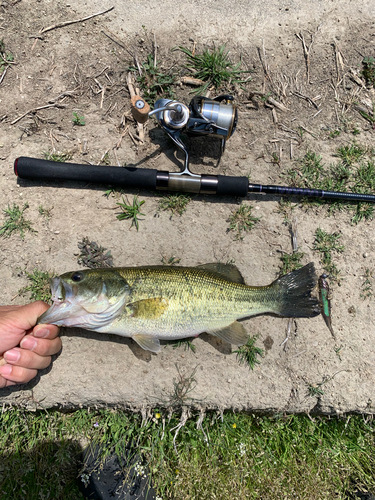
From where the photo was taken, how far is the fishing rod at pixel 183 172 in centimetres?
329

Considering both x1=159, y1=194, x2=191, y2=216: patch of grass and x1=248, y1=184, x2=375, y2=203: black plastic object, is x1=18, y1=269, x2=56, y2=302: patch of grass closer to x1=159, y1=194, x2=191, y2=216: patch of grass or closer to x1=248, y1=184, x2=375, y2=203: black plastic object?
x1=159, y1=194, x2=191, y2=216: patch of grass

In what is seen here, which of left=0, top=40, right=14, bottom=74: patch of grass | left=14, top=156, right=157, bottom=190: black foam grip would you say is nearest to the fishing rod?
left=14, top=156, right=157, bottom=190: black foam grip

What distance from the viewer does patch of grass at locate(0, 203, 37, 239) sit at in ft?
11.7

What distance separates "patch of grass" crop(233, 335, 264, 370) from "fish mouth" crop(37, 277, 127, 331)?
4.78ft

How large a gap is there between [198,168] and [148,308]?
182 cm

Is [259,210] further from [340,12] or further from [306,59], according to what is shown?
[340,12]

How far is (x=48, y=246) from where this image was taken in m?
3.57

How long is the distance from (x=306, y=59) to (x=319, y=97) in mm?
528

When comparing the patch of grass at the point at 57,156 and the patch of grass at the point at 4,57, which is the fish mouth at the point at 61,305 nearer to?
the patch of grass at the point at 57,156

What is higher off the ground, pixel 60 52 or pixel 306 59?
pixel 306 59

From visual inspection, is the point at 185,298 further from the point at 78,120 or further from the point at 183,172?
the point at 78,120

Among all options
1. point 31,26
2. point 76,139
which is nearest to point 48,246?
point 76,139

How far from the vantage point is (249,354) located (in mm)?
3498

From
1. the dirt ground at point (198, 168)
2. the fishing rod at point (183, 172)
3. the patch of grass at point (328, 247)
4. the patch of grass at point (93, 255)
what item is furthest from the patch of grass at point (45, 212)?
the patch of grass at point (328, 247)
